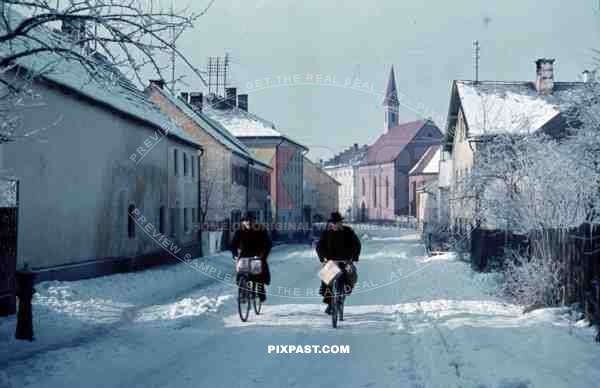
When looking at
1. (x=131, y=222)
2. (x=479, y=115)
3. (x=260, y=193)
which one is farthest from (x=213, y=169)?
(x=131, y=222)

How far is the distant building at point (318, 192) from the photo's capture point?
257 feet

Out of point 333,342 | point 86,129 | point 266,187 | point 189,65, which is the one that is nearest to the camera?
point 189,65

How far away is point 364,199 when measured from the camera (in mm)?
113938

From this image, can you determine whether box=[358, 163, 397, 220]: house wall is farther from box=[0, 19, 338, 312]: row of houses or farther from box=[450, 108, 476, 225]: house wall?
box=[450, 108, 476, 225]: house wall

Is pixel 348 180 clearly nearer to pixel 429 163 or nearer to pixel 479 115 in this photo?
pixel 429 163

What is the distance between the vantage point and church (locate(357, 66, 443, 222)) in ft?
334

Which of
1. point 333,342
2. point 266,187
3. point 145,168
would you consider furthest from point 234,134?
point 333,342

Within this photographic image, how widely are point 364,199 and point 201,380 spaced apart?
106 meters

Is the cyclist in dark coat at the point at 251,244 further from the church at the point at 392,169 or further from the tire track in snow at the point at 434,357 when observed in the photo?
the church at the point at 392,169

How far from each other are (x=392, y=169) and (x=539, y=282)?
9048 cm

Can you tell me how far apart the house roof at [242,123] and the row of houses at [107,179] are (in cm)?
1045

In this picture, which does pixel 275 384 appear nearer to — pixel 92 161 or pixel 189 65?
pixel 189 65

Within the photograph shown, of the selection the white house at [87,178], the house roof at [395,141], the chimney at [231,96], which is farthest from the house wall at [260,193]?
the house roof at [395,141]

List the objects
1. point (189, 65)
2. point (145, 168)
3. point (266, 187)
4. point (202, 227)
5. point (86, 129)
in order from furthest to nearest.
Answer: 1. point (266, 187)
2. point (202, 227)
3. point (145, 168)
4. point (86, 129)
5. point (189, 65)
